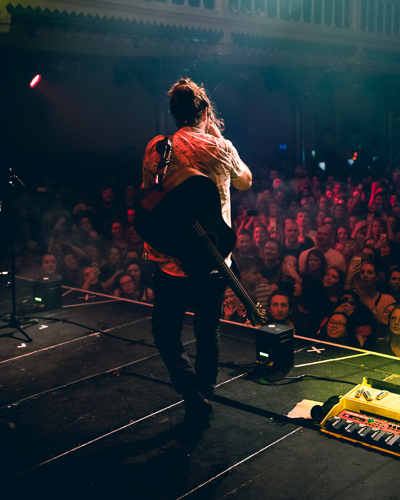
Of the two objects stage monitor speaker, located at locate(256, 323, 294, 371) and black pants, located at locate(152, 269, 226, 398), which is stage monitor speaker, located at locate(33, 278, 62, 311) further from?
black pants, located at locate(152, 269, 226, 398)

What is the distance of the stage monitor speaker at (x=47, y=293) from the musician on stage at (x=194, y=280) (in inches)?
86.7

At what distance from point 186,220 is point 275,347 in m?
1.06

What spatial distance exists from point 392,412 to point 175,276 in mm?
1008

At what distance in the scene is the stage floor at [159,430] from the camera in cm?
172

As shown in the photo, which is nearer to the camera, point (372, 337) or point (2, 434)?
→ point (2, 434)

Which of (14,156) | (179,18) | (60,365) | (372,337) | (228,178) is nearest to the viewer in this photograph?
(228,178)

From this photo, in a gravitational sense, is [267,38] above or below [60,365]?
above

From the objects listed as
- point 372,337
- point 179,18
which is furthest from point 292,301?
point 179,18

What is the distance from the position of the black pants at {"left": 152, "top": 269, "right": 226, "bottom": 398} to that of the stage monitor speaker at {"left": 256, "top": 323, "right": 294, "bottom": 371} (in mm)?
582

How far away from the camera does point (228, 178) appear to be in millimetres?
1991

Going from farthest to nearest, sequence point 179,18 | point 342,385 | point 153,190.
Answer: point 179,18 → point 342,385 → point 153,190

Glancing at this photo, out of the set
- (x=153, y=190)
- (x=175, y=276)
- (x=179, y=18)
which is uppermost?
(x=179, y=18)

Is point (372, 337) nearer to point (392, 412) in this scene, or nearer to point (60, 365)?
point (392, 412)

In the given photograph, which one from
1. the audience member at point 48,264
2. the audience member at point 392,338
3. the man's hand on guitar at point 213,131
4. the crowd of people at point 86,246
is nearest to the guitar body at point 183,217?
the man's hand on guitar at point 213,131
